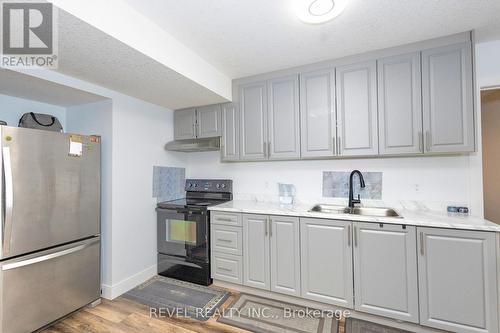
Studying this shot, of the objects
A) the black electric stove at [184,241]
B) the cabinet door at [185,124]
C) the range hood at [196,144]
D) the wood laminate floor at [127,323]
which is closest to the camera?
the wood laminate floor at [127,323]

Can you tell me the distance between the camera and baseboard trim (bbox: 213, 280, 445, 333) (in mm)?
1896

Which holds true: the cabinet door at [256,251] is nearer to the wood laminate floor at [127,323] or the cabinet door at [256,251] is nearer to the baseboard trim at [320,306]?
the baseboard trim at [320,306]

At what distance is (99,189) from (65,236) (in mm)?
511

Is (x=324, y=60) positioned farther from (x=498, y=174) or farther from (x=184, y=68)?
(x=498, y=174)

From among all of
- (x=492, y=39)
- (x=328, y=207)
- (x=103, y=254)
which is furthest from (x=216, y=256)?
(x=492, y=39)

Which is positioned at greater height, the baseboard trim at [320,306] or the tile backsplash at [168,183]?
the tile backsplash at [168,183]

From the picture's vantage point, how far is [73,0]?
4.21 ft

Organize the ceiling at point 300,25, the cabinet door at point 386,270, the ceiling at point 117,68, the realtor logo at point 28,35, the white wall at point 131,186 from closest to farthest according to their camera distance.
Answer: the realtor logo at point 28,35 < the ceiling at point 117,68 < the ceiling at point 300,25 < the cabinet door at point 386,270 < the white wall at point 131,186

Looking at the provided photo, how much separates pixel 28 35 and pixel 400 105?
293 centimetres

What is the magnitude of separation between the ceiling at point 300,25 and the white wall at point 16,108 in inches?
72.8

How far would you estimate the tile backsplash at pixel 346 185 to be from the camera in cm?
249

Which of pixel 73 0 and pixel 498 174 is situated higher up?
pixel 73 0

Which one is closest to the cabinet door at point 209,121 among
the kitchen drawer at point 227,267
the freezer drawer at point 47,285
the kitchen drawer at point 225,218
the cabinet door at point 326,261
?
the kitchen drawer at point 225,218

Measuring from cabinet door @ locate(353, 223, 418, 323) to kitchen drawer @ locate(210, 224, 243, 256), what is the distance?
1158 millimetres
